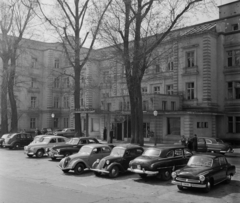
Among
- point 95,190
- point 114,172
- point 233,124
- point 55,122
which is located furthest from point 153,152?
point 55,122

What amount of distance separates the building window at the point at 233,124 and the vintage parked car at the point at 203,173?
21.5m

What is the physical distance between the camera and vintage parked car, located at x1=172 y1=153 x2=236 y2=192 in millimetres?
11766

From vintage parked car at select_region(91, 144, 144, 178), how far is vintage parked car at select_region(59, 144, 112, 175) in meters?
1.07

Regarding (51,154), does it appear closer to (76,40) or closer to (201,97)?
(76,40)

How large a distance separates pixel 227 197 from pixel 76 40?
2339 centimetres

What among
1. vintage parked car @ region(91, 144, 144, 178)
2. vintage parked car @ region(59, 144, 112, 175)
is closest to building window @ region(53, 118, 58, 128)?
vintage parked car @ region(59, 144, 112, 175)

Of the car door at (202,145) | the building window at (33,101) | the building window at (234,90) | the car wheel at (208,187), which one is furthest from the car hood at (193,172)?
the building window at (33,101)

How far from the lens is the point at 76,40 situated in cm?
3062

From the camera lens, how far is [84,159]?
16875 millimetres

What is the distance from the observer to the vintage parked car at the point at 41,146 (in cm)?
2348

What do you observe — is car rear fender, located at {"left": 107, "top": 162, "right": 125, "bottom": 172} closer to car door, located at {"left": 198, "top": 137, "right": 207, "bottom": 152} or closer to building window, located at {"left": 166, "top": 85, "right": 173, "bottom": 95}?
car door, located at {"left": 198, "top": 137, "right": 207, "bottom": 152}

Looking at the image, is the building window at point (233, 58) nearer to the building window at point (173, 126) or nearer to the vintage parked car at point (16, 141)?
the building window at point (173, 126)

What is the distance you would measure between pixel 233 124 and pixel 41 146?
874 inches

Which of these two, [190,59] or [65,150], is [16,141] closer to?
[65,150]
